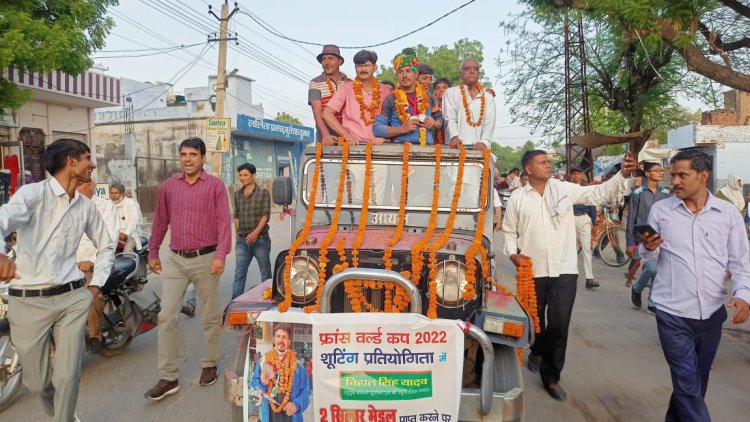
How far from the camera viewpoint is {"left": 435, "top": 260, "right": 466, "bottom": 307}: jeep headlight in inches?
134

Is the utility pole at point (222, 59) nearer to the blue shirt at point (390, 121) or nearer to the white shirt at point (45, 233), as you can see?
the blue shirt at point (390, 121)

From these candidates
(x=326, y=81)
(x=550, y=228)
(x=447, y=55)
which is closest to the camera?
(x=550, y=228)

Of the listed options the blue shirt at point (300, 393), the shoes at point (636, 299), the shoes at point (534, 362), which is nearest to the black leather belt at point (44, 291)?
the blue shirt at point (300, 393)

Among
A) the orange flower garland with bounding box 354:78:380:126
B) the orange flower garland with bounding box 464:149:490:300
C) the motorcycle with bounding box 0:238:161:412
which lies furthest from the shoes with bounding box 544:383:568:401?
the motorcycle with bounding box 0:238:161:412

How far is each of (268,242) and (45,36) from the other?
5.06 m

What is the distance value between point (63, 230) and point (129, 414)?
1.60m

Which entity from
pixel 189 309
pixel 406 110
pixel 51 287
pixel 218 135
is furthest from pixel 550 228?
pixel 218 135

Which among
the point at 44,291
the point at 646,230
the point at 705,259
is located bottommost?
the point at 44,291

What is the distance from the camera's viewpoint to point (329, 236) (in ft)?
12.4

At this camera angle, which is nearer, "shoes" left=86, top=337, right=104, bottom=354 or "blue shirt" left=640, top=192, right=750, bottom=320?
"blue shirt" left=640, top=192, right=750, bottom=320

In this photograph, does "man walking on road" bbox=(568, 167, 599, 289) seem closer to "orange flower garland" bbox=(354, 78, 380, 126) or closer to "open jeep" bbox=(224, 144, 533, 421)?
"orange flower garland" bbox=(354, 78, 380, 126)

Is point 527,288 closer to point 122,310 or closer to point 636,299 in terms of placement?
point 122,310

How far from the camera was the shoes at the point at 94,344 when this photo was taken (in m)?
5.10

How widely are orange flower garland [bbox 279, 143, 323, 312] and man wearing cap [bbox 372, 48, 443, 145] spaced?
34.1 inches
